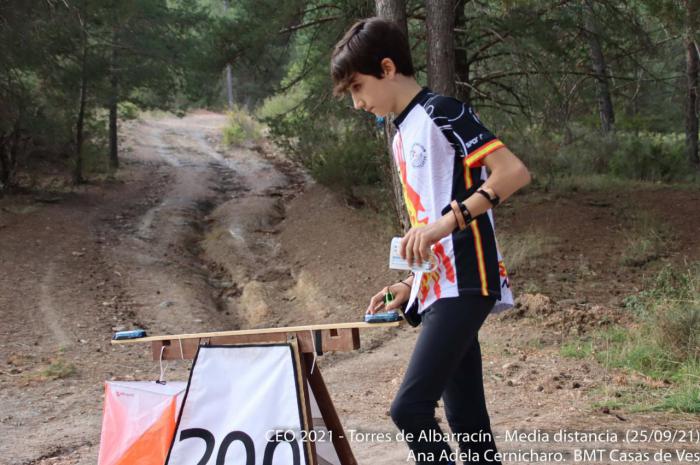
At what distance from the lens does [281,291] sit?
10391mm

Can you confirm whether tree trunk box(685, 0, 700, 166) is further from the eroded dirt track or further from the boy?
the boy

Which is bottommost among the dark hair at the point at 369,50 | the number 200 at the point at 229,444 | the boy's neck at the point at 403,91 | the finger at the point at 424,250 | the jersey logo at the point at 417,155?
the number 200 at the point at 229,444

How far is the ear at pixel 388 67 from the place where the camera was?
9.09 feet

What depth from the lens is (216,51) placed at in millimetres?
12859

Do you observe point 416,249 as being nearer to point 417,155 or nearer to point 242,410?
point 417,155

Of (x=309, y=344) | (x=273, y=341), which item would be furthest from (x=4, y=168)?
(x=309, y=344)

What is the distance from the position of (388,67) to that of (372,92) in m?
0.10

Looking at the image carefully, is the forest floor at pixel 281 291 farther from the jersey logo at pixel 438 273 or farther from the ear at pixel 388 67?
the ear at pixel 388 67

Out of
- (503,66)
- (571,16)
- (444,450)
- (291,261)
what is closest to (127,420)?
(444,450)

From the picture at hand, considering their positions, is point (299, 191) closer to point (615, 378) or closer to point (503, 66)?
point (503, 66)

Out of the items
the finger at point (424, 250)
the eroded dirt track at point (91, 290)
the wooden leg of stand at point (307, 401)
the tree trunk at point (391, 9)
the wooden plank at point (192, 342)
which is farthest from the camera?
the tree trunk at point (391, 9)

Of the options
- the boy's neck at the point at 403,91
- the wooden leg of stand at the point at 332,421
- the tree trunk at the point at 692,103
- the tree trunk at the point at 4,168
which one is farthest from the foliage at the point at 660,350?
the tree trunk at the point at 4,168

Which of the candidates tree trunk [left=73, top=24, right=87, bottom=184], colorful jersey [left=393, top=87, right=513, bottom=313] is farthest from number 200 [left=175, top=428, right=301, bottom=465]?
tree trunk [left=73, top=24, right=87, bottom=184]

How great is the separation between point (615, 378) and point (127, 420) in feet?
11.9
